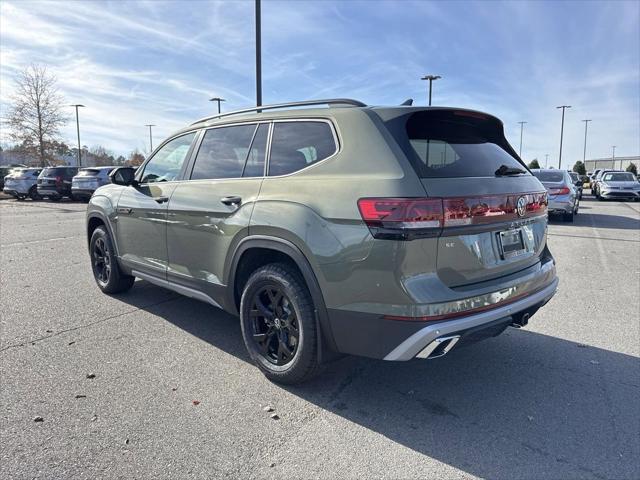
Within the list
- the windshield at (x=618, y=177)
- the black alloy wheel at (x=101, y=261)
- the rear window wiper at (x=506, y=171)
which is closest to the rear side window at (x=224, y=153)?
the rear window wiper at (x=506, y=171)

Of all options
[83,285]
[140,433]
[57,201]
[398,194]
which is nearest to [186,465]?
[140,433]

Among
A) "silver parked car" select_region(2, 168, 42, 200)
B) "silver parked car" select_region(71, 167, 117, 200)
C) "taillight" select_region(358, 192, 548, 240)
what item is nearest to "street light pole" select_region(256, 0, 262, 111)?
"taillight" select_region(358, 192, 548, 240)

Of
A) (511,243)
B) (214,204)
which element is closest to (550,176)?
(511,243)

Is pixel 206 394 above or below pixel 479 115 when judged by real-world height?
below

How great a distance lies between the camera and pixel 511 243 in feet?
10.1

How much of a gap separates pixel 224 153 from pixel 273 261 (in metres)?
1.13

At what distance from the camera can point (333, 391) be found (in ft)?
10.8

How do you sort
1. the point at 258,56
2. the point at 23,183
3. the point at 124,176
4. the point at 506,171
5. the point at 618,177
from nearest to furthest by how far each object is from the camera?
1. the point at 506,171
2. the point at 124,176
3. the point at 258,56
4. the point at 23,183
5. the point at 618,177

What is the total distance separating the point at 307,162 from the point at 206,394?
1.73 metres

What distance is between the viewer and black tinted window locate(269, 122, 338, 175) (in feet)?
10.3

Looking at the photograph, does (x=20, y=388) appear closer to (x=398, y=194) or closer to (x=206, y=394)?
(x=206, y=394)

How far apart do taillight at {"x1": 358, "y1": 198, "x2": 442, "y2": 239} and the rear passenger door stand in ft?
3.69

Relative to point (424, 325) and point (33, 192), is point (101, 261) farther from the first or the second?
point (33, 192)

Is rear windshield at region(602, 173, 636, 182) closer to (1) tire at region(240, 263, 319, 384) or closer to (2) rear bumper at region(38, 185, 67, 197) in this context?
(1) tire at region(240, 263, 319, 384)
